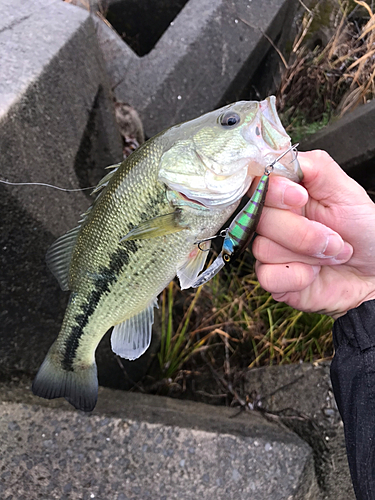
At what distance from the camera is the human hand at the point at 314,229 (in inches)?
53.2

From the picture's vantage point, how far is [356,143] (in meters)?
2.65

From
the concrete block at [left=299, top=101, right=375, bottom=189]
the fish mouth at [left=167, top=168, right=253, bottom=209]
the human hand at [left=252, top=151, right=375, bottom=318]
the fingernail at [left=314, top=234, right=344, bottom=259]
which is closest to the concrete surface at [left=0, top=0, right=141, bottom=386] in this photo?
the fish mouth at [left=167, top=168, right=253, bottom=209]

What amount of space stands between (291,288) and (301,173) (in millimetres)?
502

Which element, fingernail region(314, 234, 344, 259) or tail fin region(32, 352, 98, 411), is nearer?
fingernail region(314, 234, 344, 259)

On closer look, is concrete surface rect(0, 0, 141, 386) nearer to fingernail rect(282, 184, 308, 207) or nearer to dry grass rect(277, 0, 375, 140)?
fingernail rect(282, 184, 308, 207)

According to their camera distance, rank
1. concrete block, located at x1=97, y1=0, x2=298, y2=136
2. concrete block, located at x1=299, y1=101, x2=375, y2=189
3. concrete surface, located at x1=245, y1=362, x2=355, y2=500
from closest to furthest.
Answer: concrete surface, located at x1=245, y1=362, x2=355, y2=500 → concrete block, located at x1=299, y1=101, x2=375, y2=189 → concrete block, located at x1=97, y1=0, x2=298, y2=136

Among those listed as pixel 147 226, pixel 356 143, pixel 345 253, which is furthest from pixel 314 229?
pixel 356 143

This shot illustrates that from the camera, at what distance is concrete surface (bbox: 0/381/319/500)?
5.77 ft

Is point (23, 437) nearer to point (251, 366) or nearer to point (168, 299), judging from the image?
point (168, 299)

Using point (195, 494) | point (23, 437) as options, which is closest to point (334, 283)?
point (195, 494)

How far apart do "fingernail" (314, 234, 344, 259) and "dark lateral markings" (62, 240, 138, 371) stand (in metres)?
0.78

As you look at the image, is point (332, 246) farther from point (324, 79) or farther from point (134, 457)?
point (324, 79)

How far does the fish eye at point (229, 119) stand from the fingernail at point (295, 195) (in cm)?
33

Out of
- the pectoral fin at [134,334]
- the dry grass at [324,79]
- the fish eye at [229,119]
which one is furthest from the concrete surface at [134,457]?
the dry grass at [324,79]
